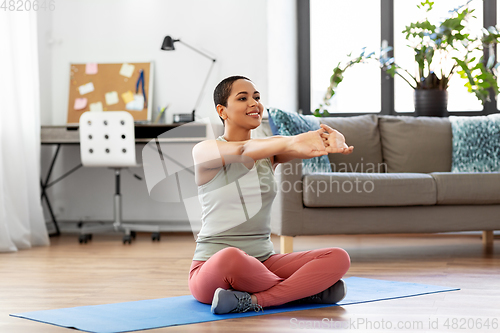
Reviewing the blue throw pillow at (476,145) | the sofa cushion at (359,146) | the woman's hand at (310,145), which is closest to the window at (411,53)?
the blue throw pillow at (476,145)

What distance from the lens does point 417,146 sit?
3.32 m

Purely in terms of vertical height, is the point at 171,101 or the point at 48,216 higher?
the point at 171,101

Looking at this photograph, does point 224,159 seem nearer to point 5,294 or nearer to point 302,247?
point 5,294

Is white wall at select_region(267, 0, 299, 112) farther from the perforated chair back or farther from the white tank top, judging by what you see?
the white tank top

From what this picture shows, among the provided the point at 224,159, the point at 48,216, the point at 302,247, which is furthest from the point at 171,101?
the point at 224,159

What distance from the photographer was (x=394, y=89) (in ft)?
13.8

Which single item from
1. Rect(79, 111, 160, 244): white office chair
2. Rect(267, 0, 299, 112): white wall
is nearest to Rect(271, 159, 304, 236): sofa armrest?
Rect(79, 111, 160, 244): white office chair

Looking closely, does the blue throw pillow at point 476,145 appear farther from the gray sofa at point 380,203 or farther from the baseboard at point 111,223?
the baseboard at point 111,223

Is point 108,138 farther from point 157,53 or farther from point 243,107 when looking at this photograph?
point 243,107

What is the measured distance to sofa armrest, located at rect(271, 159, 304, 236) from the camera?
2.59m

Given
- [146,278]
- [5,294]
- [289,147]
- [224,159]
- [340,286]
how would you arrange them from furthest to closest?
[146,278] < [5,294] < [340,286] < [224,159] < [289,147]

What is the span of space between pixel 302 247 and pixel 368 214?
2.24ft

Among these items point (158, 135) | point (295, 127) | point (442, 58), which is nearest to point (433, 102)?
point (442, 58)

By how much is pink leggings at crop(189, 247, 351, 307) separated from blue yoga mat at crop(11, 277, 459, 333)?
50 mm
